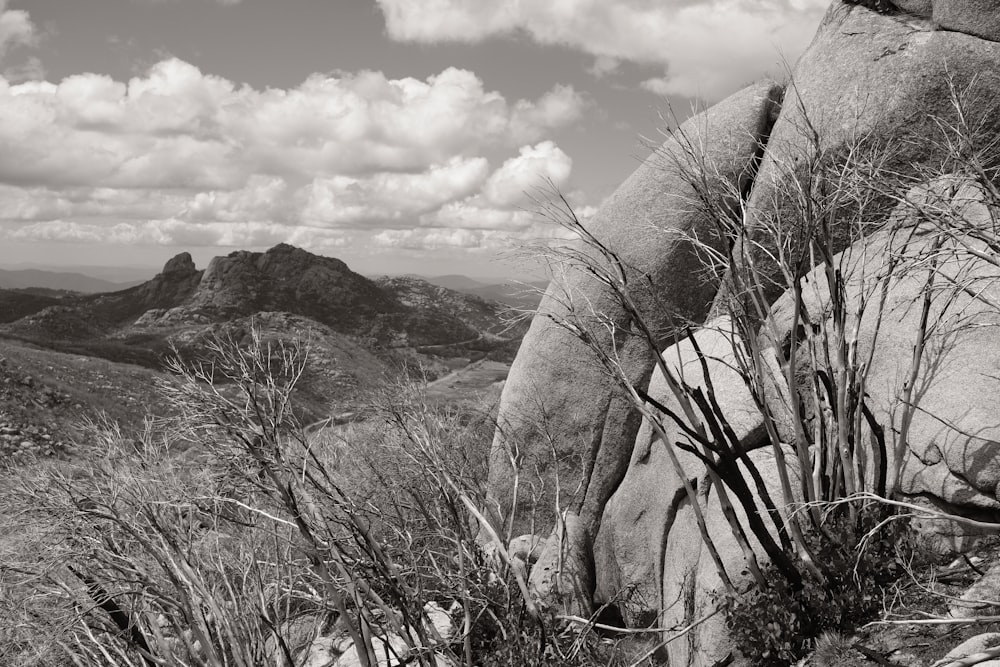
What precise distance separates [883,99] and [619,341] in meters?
8.18

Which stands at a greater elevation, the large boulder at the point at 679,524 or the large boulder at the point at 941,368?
the large boulder at the point at 941,368

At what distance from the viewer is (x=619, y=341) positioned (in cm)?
1819

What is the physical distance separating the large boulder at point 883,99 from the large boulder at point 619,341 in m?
1.25

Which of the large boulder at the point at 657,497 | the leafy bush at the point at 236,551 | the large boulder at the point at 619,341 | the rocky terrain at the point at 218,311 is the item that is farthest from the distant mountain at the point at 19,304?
the large boulder at the point at 657,497

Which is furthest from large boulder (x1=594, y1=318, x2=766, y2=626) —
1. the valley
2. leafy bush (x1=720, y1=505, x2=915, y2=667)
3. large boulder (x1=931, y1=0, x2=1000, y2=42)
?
large boulder (x1=931, y1=0, x2=1000, y2=42)

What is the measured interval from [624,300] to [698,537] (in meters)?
5.77

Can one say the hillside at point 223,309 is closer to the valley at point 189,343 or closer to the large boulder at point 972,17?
the valley at point 189,343

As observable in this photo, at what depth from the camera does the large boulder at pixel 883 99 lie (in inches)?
591

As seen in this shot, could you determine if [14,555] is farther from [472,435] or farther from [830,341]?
[830,341]

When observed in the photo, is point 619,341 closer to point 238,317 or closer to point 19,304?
point 238,317

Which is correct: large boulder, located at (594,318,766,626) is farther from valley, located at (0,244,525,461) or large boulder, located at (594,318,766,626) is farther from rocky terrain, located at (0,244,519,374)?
rocky terrain, located at (0,244,519,374)

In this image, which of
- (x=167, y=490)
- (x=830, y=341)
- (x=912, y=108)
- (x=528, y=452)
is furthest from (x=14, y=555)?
(x=912, y=108)

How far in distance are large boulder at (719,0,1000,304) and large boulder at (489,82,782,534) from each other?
49.2 inches

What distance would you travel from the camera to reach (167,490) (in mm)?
14508
